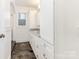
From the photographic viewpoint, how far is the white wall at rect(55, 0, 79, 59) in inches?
37.9

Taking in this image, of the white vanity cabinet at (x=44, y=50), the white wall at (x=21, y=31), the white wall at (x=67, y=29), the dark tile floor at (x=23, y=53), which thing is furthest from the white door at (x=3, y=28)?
the white wall at (x=21, y=31)

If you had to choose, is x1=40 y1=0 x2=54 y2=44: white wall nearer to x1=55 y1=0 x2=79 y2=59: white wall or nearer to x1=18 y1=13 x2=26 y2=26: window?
x1=55 y1=0 x2=79 y2=59: white wall

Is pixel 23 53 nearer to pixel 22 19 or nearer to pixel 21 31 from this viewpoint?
pixel 21 31

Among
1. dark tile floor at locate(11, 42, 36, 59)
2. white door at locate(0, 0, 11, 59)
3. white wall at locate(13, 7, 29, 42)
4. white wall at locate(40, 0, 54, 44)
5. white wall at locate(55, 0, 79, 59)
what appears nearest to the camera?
white wall at locate(55, 0, 79, 59)

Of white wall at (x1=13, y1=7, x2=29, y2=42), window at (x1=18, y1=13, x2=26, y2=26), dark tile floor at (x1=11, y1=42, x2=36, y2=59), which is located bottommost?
dark tile floor at (x1=11, y1=42, x2=36, y2=59)

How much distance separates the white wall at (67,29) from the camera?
96cm

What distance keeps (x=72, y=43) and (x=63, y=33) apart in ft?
0.70

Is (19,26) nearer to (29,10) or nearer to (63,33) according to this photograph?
(29,10)

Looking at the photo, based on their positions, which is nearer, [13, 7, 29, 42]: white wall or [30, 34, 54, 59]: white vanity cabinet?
[30, 34, 54, 59]: white vanity cabinet

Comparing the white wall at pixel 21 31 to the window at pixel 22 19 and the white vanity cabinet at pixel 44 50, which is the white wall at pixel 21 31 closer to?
the window at pixel 22 19

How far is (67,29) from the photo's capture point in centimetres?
113

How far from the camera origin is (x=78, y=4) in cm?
92

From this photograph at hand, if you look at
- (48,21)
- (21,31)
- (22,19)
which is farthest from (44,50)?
(22,19)

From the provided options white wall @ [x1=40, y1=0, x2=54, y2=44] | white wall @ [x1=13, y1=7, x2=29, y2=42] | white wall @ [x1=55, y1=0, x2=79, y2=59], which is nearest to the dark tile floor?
white wall @ [x1=40, y1=0, x2=54, y2=44]
